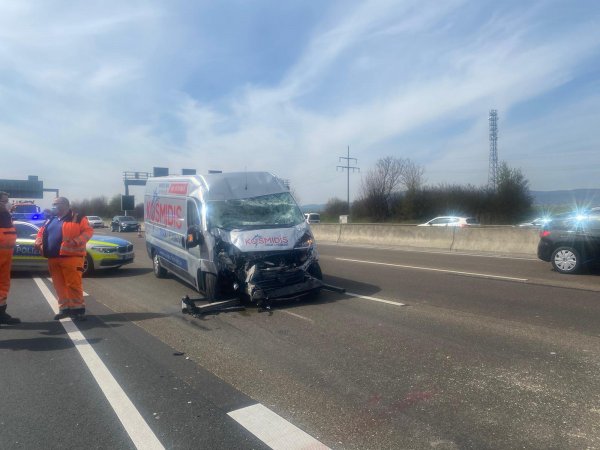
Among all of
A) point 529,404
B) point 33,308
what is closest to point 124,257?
point 33,308

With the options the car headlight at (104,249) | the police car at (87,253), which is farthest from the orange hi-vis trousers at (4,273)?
the car headlight at (104,249)

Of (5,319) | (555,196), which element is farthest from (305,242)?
(555,196)

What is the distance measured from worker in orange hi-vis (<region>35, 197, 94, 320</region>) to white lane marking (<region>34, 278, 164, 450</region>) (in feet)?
2.18

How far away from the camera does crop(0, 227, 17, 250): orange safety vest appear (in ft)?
21.9

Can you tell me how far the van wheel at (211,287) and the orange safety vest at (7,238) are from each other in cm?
286

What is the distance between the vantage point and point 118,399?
427cm

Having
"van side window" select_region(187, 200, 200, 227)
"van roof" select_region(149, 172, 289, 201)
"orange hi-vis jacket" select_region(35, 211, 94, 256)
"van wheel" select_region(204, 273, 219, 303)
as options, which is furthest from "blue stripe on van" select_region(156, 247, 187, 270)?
"orange hi-vis jacket" select_region(35, 211, 94, 256)

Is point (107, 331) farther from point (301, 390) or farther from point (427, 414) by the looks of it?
point (427, 414)

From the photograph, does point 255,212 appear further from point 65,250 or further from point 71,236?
point 65,250

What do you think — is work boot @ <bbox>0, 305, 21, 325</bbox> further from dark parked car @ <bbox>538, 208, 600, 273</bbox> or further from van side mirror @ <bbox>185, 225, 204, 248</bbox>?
dark parked car @ <bbox>538, 208, 600, 273</bbox>

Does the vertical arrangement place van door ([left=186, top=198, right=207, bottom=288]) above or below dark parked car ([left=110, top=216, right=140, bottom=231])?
above

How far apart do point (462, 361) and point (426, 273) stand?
22.0 ft

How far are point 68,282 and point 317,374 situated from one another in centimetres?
436

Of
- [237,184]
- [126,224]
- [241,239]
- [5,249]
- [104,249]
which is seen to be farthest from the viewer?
[126,224]
